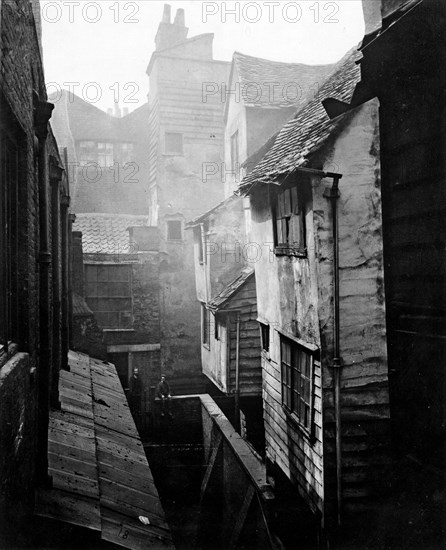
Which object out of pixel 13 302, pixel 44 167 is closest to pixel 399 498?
pixel 13 302

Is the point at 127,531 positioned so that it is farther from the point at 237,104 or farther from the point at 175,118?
the point at 175,118

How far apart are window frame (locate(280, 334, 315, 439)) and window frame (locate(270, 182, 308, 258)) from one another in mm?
1661

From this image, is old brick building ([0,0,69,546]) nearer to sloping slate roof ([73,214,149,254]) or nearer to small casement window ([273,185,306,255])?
small casement window ([273,185,306,255])

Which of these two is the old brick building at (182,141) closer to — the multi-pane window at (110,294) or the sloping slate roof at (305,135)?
the multi-pane window at (110,294)

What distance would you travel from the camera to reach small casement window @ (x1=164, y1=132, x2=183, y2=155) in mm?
21578

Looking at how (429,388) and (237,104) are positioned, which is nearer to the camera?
(429,388)

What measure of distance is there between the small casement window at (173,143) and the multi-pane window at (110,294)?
625 cm

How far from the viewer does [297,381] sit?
321 inches

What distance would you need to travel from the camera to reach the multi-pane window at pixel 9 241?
382 centimetres

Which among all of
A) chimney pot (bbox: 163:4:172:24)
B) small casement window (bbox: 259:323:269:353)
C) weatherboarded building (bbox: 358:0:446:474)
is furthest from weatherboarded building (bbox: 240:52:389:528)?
chimney pot (bbox: 163:4:172:24)

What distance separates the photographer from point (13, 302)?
418 centimetres

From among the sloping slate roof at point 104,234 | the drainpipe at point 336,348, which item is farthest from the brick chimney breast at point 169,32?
the drainpipe at point 336,348

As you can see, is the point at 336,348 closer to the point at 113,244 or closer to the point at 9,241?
the point at 9,241

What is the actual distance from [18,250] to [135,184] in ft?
89.5
